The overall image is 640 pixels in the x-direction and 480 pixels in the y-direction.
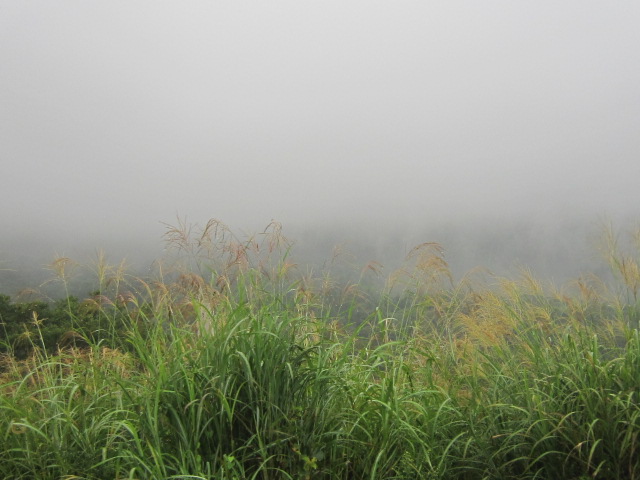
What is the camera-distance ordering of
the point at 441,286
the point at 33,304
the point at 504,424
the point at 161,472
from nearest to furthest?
1. the point at 161,472
2. the point at 504,424
3. the point at 441,286
4. the point at 33,304

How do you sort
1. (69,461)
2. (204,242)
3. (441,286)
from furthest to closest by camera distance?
(441,286)
(204,242)
(69,461)

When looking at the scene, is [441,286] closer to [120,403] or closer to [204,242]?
[204,242]

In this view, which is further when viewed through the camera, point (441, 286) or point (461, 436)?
point (441, 286)

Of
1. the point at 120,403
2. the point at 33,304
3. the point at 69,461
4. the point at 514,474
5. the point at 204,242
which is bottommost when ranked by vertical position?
the point at 33,304

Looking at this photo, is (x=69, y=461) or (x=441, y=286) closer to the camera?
(x=69, y=461)

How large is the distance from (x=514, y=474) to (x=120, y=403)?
2348 mm

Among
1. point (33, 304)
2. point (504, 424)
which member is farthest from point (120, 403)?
point (33, 304)

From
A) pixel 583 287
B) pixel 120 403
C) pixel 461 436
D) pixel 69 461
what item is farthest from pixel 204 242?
pixel 583 287

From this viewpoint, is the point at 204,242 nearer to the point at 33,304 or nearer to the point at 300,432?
the point at 300,432

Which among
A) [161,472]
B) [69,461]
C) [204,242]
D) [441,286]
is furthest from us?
[441,286]

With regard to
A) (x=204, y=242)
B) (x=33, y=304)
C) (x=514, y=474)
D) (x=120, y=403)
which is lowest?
(x=33, y=304)

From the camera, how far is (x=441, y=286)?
5301 mm

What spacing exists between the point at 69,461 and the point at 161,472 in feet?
2.02

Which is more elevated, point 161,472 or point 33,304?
point 161,472
